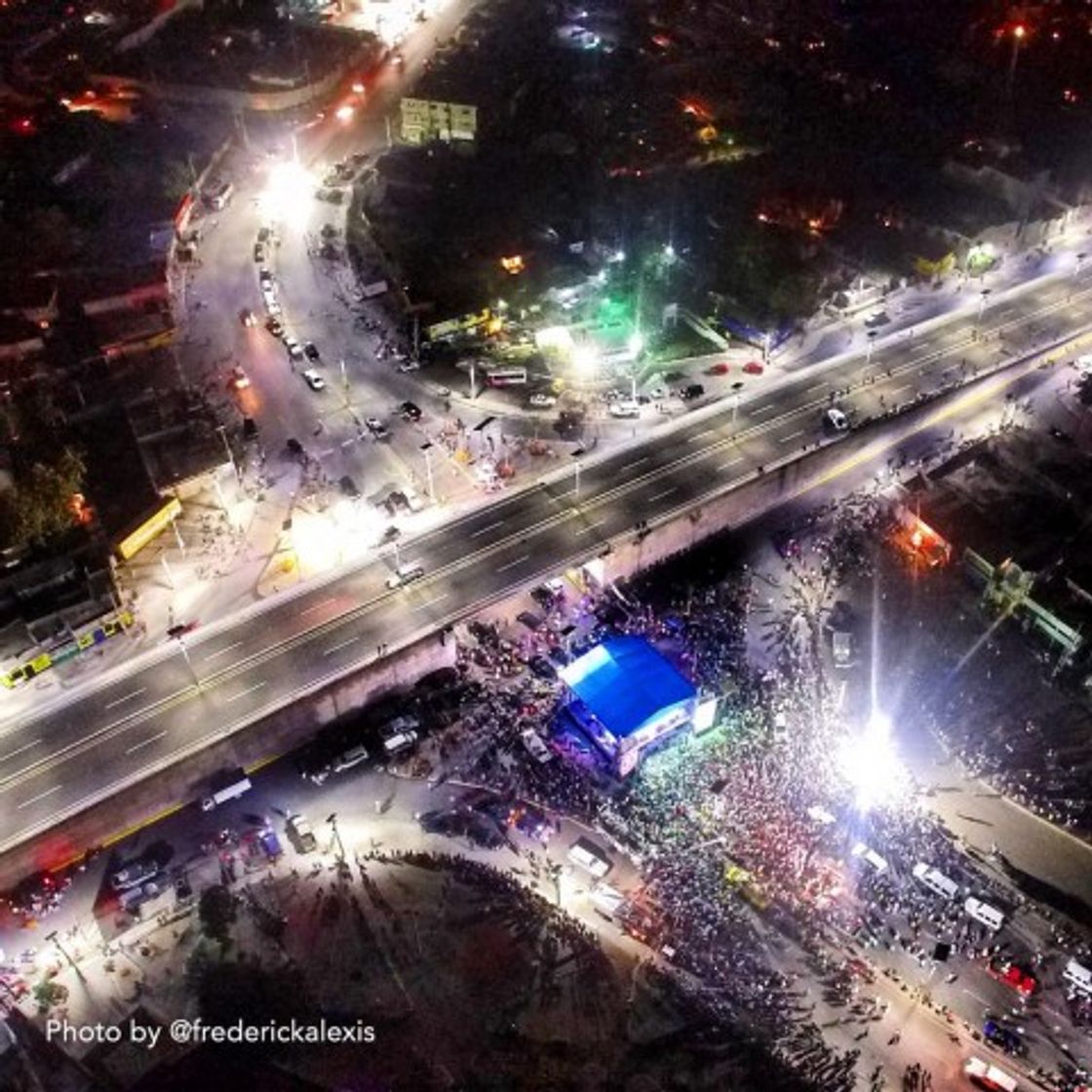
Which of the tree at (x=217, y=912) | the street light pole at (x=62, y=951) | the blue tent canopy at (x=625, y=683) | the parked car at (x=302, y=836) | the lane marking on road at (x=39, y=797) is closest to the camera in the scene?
the street light pole at (x=62, y=951)

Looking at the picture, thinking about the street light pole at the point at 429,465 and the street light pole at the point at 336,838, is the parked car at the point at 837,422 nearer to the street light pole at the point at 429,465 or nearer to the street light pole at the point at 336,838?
the street light pole at the point at 429,465

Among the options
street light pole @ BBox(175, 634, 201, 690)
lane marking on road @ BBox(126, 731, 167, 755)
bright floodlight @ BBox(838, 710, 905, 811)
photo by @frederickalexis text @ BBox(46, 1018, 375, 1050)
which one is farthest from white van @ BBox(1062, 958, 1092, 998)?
lane marking on road @ BBox(126, 731, 167, 755)

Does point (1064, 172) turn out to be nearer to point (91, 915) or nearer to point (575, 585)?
point (575, 585)

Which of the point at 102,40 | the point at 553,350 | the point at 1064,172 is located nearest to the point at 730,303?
the point at 553,350

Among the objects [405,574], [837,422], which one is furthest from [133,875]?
[837,422]

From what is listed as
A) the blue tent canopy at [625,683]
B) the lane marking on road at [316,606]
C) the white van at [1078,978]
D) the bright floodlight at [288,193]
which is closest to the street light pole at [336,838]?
the lane marking on road at [316,606]
